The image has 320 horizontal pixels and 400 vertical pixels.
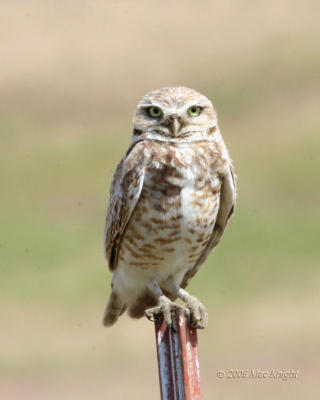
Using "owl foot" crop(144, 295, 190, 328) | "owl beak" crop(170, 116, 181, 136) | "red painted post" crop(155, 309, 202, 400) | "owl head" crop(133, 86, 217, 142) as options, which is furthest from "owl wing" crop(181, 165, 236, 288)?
"red painted post" crop(155, 309, 202, 400)

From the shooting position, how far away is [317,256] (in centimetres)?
1839

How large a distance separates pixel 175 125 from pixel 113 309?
5.13ft

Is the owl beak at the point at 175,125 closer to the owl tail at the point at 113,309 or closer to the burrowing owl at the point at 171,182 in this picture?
the burrowing owl at the point at 171,182

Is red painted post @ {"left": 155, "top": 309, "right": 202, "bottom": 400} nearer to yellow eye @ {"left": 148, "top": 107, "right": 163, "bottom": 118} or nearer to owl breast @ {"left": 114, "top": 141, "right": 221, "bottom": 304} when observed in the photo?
owl breast @ {"left": 114, "top": 141, "right": 221, "bottom": 304}

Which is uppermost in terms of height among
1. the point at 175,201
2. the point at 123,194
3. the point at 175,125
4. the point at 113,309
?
the point at 175,125

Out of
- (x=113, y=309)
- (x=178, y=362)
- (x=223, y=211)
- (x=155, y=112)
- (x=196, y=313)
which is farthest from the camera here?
(x=113, y=309)

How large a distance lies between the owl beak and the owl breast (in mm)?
112

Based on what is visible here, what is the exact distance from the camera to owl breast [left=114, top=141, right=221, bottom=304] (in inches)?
317

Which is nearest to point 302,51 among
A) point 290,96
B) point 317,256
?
point 290,96

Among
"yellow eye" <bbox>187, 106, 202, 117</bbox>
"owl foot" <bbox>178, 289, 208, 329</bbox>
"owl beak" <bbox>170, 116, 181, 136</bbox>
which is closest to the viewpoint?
"owl foot" <bbox>178, 289, 208, 329</bbox>

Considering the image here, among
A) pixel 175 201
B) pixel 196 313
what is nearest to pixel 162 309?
pixel 196 313

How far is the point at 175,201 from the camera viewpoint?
26.5 feet

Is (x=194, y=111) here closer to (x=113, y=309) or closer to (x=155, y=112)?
(x=155, y=112)

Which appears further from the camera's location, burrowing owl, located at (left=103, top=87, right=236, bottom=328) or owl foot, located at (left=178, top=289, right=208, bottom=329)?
burrowing owl, located at (left=103, top=87, right=236, bottom=328)
